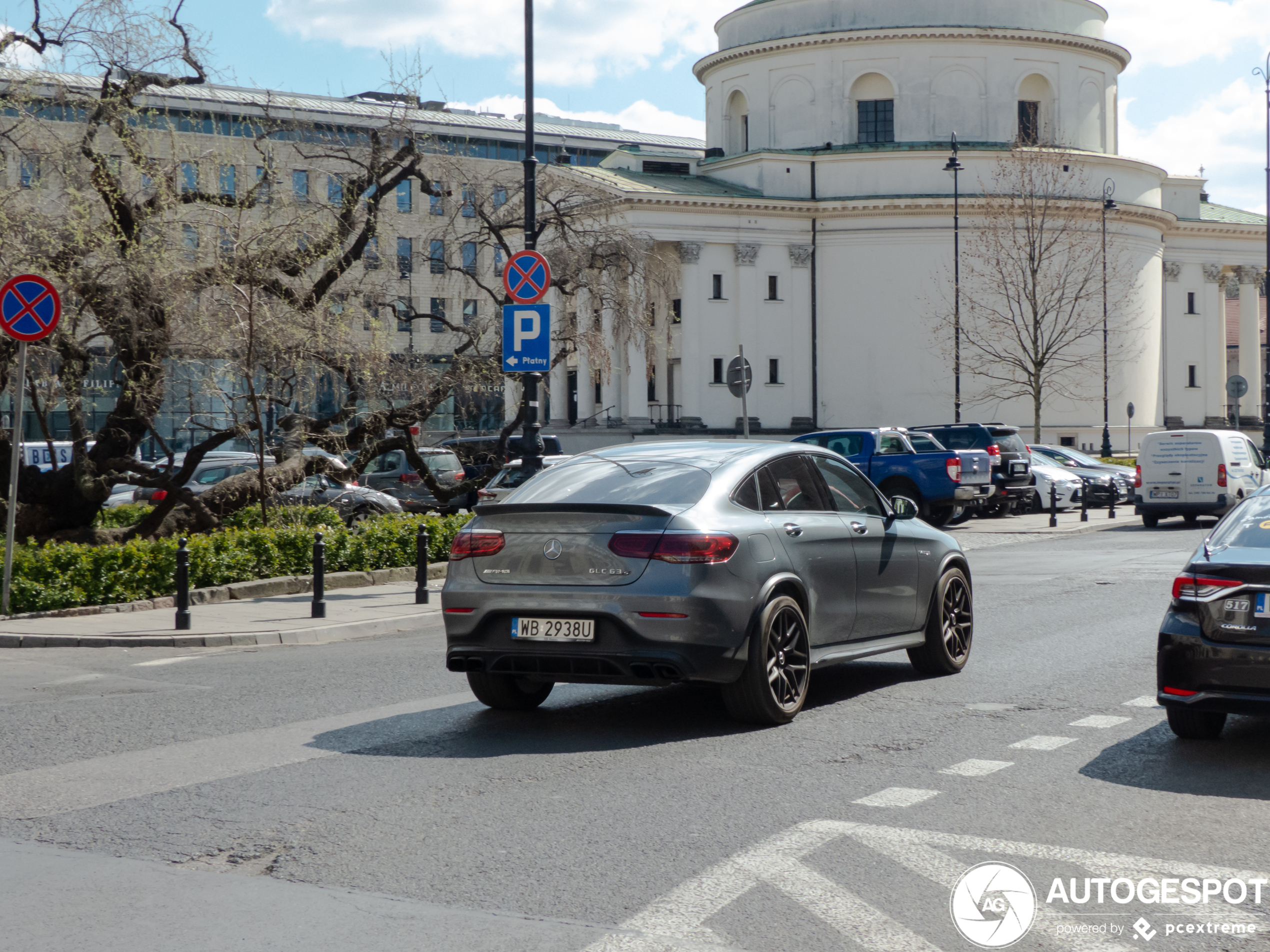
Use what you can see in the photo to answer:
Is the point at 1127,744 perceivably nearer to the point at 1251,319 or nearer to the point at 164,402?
the point at 164,402

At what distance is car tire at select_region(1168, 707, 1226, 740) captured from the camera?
7969mm

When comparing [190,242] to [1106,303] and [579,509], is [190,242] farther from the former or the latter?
[1106,303]

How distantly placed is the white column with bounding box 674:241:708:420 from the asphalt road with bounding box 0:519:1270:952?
167ft

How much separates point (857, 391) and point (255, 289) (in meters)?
48.1

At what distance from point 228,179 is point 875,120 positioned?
47825 millimetres

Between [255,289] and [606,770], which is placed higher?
[255,289]

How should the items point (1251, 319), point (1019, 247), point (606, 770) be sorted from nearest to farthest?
point (606, 770)
point (1019, 247)
point (1251, 319)

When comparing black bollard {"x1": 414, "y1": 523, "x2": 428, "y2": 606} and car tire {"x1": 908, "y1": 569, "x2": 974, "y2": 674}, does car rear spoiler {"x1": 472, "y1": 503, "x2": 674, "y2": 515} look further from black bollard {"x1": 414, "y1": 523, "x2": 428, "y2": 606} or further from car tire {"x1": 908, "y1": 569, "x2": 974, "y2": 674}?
black bollard {"x1": 414, "y1": 523, "x2": 428, "y2": 606}

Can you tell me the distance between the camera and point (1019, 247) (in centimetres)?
5488

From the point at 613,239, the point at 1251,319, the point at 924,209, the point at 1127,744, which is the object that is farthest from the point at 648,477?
the point at 1251,319

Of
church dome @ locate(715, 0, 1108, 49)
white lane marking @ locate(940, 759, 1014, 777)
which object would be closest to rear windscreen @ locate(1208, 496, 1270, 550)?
white lane marking @ locate(940, 759, 1014, 777)

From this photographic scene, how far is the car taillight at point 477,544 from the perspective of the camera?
8.59 meters

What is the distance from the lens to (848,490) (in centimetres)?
998

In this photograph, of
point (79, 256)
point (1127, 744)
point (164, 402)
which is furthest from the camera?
point (164, 402)
